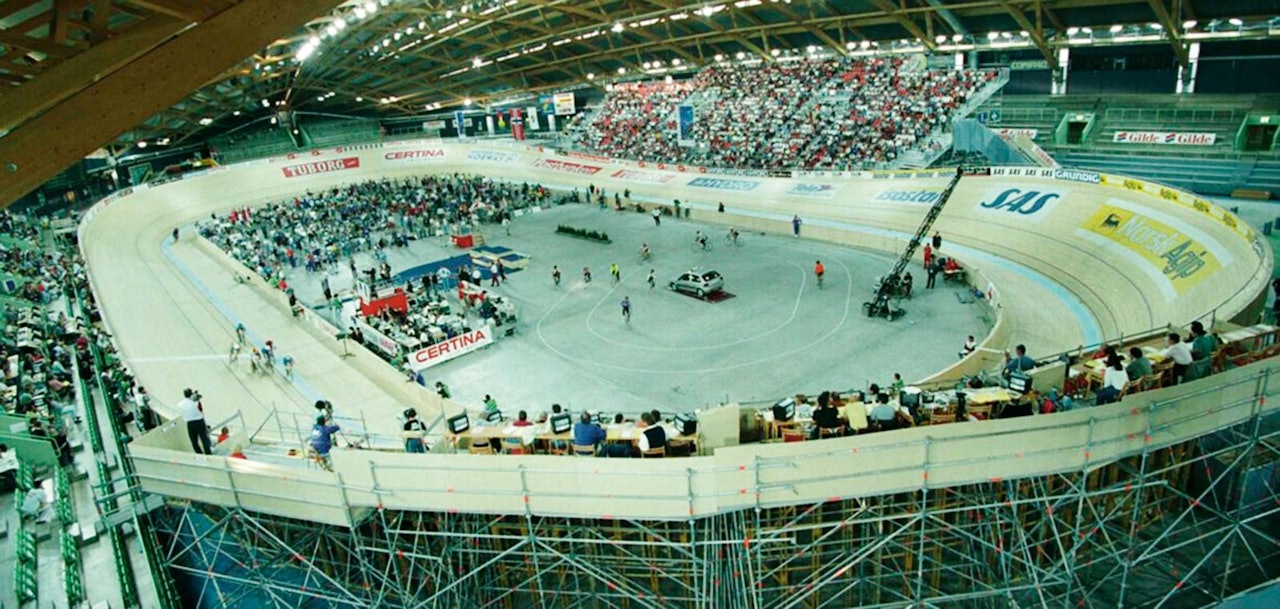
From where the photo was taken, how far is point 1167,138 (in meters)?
37.8

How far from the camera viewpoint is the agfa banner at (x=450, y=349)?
76.3 feet

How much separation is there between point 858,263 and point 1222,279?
13162 millimetres

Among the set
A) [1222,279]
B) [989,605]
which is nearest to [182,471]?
[989,605]

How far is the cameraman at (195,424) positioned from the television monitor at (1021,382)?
13739 millimetres

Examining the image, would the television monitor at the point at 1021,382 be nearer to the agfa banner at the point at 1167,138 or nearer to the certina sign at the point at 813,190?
the certina sign at the point at 813,190

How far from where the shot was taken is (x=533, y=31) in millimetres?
49219

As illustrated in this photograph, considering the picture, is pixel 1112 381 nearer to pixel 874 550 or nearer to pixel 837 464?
pixel 874 550

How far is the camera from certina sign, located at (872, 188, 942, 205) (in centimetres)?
3497

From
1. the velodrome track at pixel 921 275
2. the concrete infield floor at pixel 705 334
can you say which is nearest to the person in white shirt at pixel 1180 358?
the velodrome track at pixel 921 275

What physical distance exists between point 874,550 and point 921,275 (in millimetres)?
20691

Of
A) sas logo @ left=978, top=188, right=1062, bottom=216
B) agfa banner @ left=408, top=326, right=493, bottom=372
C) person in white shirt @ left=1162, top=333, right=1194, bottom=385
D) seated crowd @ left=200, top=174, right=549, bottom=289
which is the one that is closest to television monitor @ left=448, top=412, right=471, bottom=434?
person in white shirt @ left=1162, top=333, right=1194, bottom=385

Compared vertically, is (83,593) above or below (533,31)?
below

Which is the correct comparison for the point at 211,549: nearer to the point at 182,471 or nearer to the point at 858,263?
the point at 182,471

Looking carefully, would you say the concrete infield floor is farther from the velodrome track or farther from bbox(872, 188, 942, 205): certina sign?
bbox(872, 188, 942, 205): certina sign
